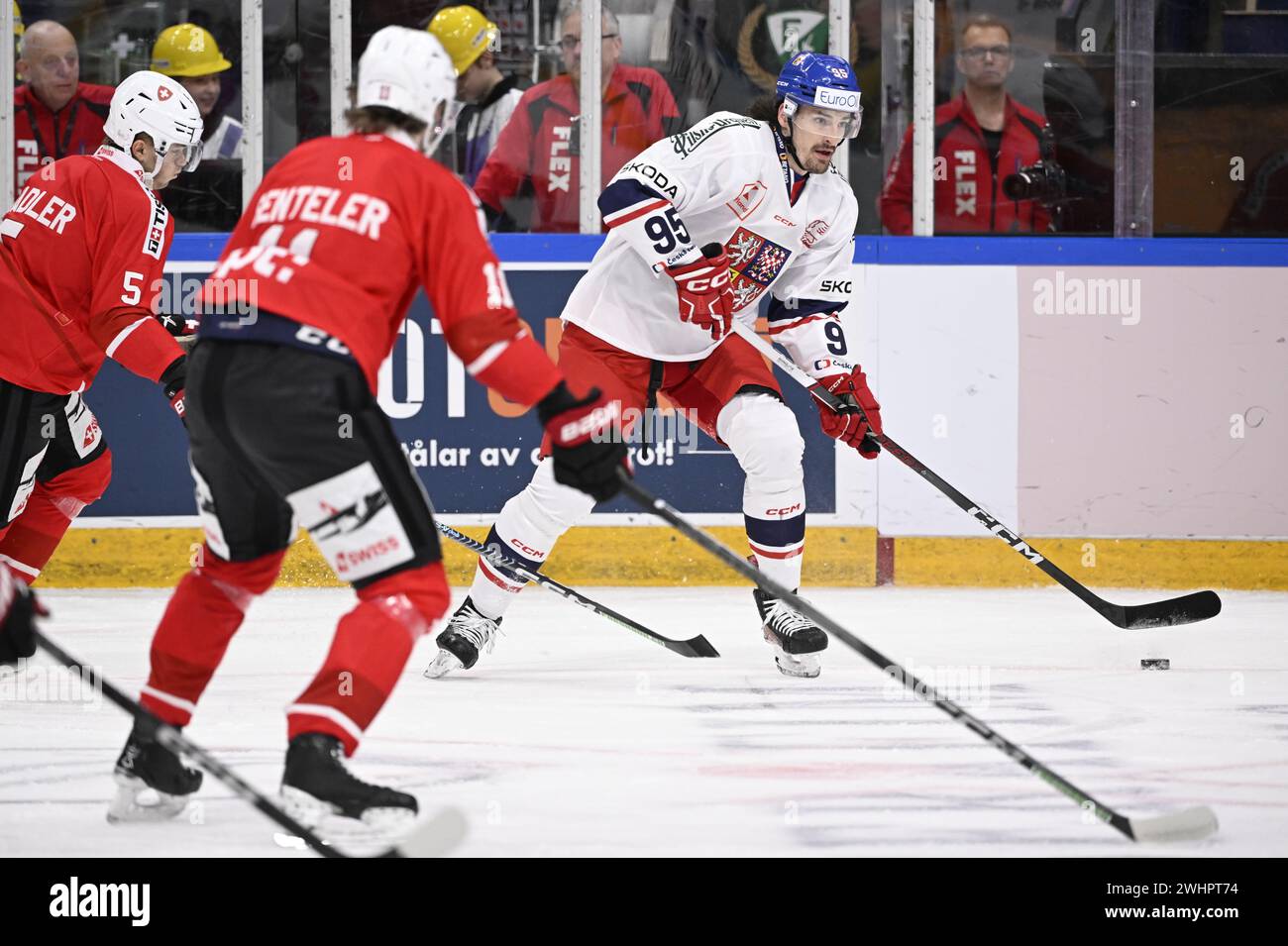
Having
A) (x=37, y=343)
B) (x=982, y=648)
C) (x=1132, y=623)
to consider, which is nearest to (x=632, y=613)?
(x=982, y=648)

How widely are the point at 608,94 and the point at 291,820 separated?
155 inches

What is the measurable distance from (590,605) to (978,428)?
192 centimetres

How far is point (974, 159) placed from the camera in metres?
5.61

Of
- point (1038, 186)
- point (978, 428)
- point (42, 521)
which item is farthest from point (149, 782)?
point (1038, 186)

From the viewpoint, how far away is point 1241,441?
531cm

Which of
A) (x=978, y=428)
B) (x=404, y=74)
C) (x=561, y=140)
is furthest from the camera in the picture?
(x=561, y=140)

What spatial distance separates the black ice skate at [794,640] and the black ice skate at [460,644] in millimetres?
674

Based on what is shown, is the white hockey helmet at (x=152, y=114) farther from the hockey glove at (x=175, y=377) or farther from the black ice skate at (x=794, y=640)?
the black ice skate at (x=794, y=640)

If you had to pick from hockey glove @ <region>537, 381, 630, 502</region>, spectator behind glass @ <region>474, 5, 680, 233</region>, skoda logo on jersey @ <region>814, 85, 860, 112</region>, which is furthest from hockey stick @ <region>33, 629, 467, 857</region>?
spectator behind glass @ <region>474, 5, 680, 233</region>

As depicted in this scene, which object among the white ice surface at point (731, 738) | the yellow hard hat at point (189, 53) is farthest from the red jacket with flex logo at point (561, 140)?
the white ice surface at point (731, 738)

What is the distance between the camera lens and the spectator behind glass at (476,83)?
561 cm

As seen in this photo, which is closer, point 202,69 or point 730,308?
point 730,308

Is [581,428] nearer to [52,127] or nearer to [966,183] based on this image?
[966,183]
